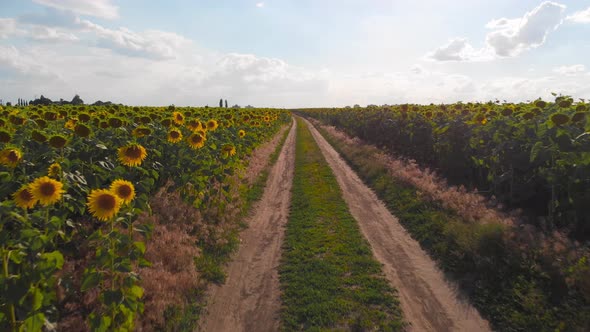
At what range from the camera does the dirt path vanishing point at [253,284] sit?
19.3ft

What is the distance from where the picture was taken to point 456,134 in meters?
14.2

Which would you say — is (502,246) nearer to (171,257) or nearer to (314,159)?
(171,257)

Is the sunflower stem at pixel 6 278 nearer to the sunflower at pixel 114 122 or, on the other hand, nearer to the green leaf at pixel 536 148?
the sunflower at pixel 114 122

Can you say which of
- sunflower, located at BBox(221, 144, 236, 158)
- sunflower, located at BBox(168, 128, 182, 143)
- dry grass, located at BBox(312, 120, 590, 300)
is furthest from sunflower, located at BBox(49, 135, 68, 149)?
dry grass, located at BBox(312, 120, 590, 300)

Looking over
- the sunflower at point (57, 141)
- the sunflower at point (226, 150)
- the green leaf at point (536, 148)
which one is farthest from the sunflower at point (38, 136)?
the green leaf at point (536, 148)

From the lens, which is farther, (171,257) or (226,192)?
(226,192)

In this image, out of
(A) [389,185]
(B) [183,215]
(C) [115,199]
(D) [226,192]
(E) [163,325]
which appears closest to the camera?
(C) [115,199]

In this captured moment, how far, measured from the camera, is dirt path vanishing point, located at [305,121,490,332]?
5922mm

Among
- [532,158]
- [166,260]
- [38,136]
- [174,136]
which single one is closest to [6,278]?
[38,136]

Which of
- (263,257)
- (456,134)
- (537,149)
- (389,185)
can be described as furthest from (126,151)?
(456,134)

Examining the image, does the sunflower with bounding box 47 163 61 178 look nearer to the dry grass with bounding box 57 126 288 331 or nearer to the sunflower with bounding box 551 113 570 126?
the dry grass with bounding box 57 126 288 331

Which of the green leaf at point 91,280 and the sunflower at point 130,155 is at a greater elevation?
the sunflower at point 130,155

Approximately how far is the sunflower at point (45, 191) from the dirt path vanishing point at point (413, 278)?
4.98 metres

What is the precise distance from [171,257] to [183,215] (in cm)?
206
